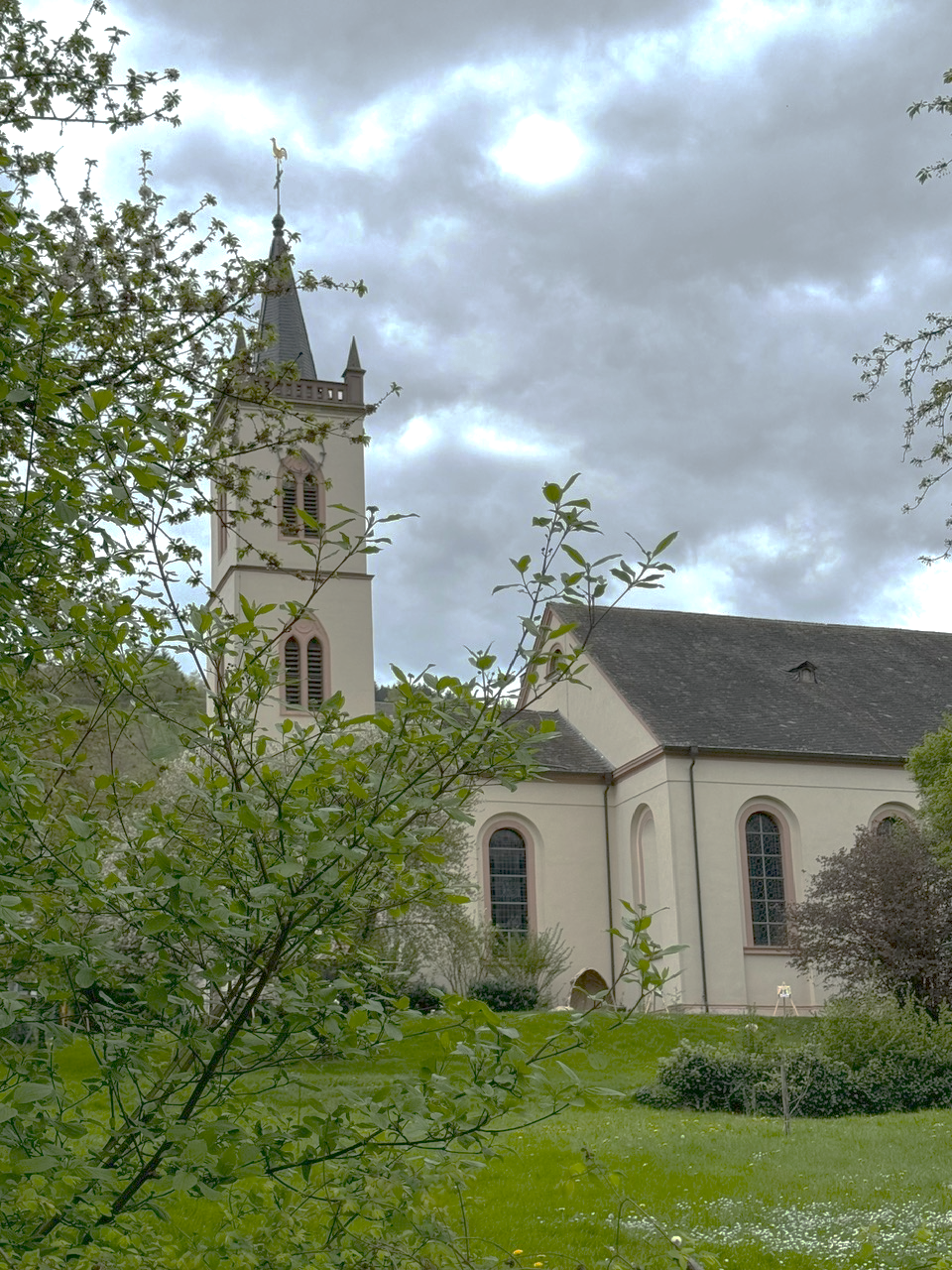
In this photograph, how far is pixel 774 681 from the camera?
108 feet

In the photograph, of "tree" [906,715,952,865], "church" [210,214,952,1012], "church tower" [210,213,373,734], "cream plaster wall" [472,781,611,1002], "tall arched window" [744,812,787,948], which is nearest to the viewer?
"tree" [906,715,952,865]

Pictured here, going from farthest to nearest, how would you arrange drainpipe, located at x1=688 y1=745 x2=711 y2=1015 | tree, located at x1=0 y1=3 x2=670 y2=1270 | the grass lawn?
1. drainpipe, located at x1=688 y1=745 x2=711 y2=1015
2. the grass lawn
3. tree, located at x1=0 y1=3 x2=670 y2=1270

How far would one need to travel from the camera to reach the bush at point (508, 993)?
25.6m

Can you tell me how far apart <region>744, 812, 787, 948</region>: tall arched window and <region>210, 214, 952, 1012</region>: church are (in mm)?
43

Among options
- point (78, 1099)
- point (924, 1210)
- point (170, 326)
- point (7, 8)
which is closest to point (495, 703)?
point (78, 1099)

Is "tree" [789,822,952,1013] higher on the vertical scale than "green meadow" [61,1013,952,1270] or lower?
higher

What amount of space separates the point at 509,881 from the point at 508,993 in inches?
185

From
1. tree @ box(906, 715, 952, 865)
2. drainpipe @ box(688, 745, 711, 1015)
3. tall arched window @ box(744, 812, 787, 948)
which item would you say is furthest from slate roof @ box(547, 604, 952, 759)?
tree @ box(906, 715, 952, 865)

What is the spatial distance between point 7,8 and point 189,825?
589 centimetres

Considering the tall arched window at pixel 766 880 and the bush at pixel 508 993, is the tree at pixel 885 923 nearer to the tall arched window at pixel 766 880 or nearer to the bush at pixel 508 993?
the tall arched window at pixel 766 880

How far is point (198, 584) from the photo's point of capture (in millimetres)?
6137

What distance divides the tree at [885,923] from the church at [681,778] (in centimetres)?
359

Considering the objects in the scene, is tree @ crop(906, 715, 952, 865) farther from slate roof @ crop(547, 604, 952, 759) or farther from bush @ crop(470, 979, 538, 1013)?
bush @ crop(470, 979, 538, 1013)

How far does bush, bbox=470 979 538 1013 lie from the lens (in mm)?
25609
